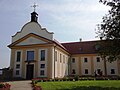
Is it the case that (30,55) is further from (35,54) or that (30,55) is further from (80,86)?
(80,86)

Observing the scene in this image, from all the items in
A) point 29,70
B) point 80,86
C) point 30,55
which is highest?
point 30,55

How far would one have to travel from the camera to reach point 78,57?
47.0m

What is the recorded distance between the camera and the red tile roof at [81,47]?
4759 cm

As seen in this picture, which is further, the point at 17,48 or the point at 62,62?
the point at 62,62

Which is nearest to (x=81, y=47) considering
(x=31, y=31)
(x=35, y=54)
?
(x=31, y=31)

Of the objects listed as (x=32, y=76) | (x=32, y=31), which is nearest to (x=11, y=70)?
(x=32, y=76)

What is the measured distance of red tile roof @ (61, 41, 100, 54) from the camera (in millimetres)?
47588

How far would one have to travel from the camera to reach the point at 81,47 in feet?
163

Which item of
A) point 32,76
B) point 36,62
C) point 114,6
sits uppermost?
point 114,6

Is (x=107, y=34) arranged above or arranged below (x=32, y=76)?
above

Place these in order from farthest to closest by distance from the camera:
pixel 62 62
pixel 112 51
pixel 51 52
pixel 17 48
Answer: pixel 62 62
pixel 17 48
pixel 51 52
pixel 112 51

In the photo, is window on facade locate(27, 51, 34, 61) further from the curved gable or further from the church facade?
the curved gable

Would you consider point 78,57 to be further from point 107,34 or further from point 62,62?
point 107,34

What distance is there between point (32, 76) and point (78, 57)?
48.2 ft
